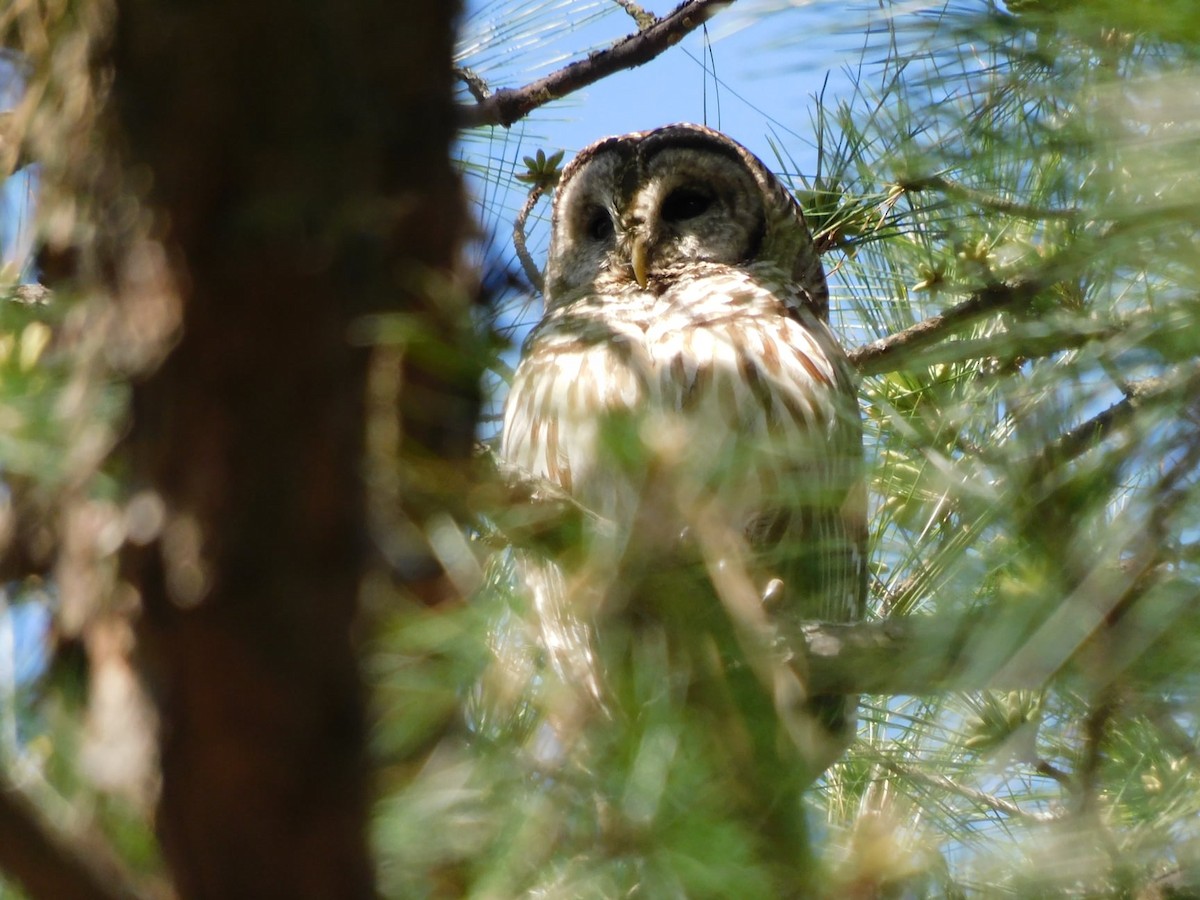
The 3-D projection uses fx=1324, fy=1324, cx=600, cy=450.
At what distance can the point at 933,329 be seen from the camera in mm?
2924

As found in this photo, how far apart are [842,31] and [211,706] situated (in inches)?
40.6

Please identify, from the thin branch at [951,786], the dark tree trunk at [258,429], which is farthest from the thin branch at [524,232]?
the dark tree trunk at [258,429]

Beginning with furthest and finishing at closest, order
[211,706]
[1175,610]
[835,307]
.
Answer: [835,307], [1175,610], [211,706]

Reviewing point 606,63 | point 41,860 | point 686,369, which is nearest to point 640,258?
point 686,369

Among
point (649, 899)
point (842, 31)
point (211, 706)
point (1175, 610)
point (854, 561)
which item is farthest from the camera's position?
point (854, 561)

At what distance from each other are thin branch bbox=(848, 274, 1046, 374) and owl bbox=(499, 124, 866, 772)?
7cm

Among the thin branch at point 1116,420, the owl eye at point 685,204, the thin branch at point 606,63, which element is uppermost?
the thin branch at point 606,63

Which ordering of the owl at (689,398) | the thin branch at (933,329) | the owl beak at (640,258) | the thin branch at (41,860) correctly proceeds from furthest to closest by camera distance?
1. the owl beak at (640,258)
2. the thin branch at (933,329)
3. the owl at (689,398)
4. the thin branch at (41,860)

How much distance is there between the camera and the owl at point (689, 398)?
124 centimetres

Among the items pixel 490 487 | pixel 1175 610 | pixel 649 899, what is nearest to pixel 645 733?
pixel 649 899

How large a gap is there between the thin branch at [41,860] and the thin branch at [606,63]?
2259mm

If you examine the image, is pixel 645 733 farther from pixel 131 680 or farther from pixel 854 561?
pixel 854 561

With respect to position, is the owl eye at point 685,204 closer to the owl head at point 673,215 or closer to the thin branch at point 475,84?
the owl head at point 673,215

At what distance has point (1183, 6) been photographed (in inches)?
43.4
